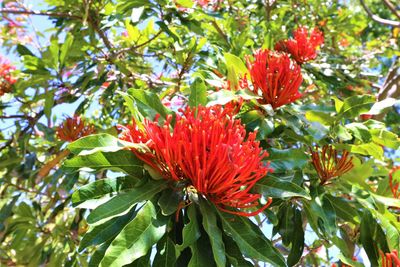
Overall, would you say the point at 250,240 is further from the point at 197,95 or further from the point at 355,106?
the point at 355,106

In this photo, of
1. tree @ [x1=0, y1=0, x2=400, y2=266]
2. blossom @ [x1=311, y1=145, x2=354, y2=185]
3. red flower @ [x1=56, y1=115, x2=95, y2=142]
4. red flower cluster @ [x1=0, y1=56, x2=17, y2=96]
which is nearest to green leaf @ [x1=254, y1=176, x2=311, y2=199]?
tree @ [x1=0, y1=0, x2=400, y2=266]

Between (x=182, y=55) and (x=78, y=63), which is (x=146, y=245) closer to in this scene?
(x=182, y=55)

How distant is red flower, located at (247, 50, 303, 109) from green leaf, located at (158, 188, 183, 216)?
→ 0.44m

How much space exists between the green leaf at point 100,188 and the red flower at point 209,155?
12 cm

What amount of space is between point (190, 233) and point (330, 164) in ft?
2.10

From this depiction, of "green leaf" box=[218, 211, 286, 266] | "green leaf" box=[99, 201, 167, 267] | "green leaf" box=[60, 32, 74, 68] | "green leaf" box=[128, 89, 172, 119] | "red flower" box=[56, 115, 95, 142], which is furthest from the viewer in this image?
"red flower" box=[56, 115, 95, 142]

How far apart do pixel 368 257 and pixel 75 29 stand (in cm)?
195

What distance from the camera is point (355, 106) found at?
139 centimetres

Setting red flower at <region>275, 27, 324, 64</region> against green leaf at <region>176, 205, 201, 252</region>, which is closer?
green leaf at <region>176, 205, 201, 252</region>

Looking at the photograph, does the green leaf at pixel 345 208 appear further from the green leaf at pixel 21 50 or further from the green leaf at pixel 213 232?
the green leaf at pixel 21 50

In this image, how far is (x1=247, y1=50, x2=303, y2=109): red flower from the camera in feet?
4.25

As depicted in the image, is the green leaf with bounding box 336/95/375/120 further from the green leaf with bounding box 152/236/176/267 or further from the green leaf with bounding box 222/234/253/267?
the green leaf with bounding box 152/236/176/267

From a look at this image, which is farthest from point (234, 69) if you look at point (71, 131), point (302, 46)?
point (71, 131)

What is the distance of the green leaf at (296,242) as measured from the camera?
1.38m
